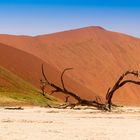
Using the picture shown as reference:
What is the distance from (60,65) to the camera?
3246 inches

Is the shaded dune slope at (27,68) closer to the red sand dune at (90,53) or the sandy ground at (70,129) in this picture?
the red sand dune at (90,53)

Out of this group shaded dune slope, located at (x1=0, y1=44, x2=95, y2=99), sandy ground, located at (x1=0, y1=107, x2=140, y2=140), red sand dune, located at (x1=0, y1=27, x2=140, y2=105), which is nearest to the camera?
sandy ground, located at (x1=0, y1=107, x2=140, y2=140)

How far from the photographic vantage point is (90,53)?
90375 millimetres

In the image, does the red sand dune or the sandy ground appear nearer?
the sandy ground

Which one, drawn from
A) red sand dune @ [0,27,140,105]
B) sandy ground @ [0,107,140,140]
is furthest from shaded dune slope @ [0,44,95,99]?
sandy ground @ [0,107,140,140]

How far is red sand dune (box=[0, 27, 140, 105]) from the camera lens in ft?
256

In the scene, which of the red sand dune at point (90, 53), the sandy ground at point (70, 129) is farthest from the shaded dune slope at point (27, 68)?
the sandy ground at point (70, 129)

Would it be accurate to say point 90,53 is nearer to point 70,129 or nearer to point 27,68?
point 27,68

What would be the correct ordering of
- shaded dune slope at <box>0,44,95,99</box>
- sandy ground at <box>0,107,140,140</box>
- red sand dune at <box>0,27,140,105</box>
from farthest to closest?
1. red sand dune at <box>0,27,140,105</box>
2. shaded dune slope at <box>0,44,95,99</box>
3. sandy ground at <box>0,107,140,140</box>

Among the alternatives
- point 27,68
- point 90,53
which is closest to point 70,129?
point 27,68

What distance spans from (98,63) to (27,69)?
29976 millimetres

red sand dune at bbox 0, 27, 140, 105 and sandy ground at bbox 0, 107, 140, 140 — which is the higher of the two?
sandy ground at bbox 0, 107, 140, 140

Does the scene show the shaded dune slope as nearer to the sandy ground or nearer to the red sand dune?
the red sand dune

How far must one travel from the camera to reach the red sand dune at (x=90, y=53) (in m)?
78.0
